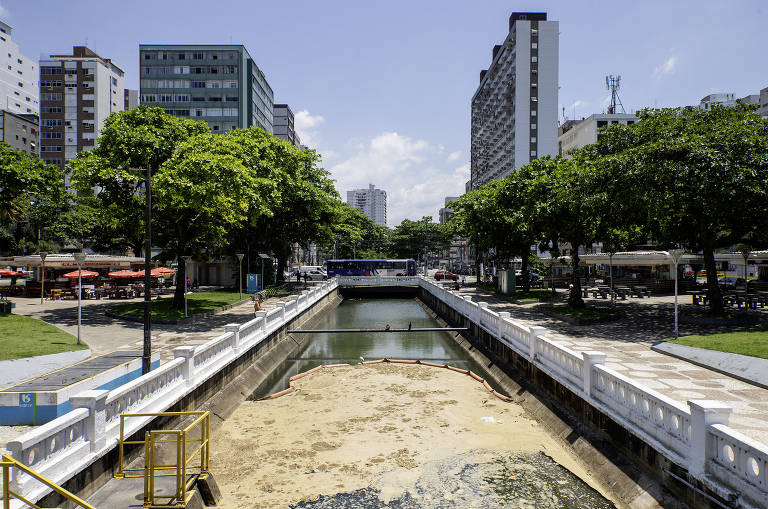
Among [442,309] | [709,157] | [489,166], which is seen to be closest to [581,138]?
[489,166]

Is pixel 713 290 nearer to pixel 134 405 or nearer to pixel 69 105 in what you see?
pixel 134 405

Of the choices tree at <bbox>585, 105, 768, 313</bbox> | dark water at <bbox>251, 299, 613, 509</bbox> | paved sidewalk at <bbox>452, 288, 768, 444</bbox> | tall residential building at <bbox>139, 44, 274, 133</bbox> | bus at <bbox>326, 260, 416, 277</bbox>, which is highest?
tall residential building at <bbox>139, 44, 274, 133</bbox>

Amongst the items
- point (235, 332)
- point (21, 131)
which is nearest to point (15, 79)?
point (21, 131)

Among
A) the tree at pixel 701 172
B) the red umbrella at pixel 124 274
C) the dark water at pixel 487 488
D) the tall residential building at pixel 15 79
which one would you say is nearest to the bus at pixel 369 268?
the red umbrella at pixel 124 274

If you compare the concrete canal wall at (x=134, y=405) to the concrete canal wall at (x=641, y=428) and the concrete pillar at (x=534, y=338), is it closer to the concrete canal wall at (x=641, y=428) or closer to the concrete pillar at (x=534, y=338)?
the concrete canal wall at (x=641, y=428)

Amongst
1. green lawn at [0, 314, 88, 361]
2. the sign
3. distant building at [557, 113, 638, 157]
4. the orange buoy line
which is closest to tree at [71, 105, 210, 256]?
green lawn at [0, 314, 88, 361]

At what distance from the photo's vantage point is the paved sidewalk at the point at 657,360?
9.95 m

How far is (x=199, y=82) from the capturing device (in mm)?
79375

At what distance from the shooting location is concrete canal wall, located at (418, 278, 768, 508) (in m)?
6.32

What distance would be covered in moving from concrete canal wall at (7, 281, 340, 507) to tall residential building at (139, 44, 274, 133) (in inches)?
2667

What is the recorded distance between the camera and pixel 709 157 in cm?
1775

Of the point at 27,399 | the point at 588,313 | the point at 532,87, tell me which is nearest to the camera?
the point at 27,399

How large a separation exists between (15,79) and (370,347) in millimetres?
107337

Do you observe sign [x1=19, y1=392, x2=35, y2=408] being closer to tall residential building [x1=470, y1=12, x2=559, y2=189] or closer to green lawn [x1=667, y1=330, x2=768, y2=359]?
green lawn [x1=667, y1=330, x2=768, y2=359]
